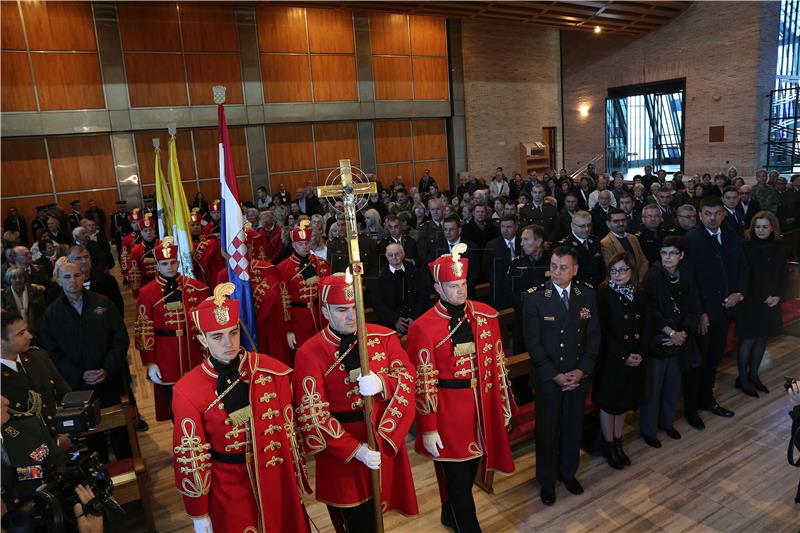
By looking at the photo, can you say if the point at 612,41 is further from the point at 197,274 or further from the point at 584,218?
the point at 197,274

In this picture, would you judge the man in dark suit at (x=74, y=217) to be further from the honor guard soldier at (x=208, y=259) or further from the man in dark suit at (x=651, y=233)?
the man in dark suit at (x=651, y=233)

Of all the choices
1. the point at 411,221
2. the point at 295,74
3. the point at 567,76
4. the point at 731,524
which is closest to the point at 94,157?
the point at 295,74

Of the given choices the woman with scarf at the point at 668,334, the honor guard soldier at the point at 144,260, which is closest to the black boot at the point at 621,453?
the woman with scarf at the point at 668,334

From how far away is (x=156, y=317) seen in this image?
445cm

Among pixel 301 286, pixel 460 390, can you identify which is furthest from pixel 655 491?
pixel 301 286

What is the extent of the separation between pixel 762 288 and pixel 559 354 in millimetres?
2770

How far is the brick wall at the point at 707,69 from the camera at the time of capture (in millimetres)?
15625

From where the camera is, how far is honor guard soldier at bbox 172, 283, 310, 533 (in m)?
2.28

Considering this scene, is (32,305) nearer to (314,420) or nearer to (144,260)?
(144,260)

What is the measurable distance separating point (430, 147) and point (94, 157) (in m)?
10.1

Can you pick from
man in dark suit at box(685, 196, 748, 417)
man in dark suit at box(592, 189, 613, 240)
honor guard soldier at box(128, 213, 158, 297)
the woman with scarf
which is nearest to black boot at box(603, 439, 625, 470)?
the woman with scarf

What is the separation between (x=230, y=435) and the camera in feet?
7.72

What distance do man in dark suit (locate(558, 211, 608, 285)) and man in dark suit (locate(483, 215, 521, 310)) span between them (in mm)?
606

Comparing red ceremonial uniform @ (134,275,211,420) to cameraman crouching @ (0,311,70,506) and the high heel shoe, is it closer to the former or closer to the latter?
cameraman crouching @ (0,311,70,506)
